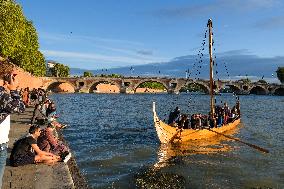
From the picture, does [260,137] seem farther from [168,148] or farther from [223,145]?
[168,148]

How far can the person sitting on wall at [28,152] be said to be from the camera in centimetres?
1281

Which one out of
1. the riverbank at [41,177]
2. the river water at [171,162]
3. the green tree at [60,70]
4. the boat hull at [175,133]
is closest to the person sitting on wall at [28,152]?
the riverbank at [41,177]

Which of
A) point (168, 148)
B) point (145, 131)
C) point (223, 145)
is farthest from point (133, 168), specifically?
point (145, 131)

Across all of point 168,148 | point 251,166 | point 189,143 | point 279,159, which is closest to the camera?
point 251,166

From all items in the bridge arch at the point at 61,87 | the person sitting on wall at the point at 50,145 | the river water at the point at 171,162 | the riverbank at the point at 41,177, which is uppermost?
the bridge arch at the point at 61,87

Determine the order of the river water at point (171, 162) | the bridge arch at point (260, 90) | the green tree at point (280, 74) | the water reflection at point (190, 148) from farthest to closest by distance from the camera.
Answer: the green tree at point (280, 74) < the bridge arch at point (260, 90) < the water reflection at point (190, 148) < the river water at point (171, 162)

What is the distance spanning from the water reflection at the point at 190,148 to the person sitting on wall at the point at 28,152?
31.4 feet

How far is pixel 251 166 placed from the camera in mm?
22281

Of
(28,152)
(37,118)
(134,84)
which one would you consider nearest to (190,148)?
(37,118)

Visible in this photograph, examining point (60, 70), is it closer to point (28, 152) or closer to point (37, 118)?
point (37, 118)

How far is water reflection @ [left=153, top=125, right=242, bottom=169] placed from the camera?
24.1 metres

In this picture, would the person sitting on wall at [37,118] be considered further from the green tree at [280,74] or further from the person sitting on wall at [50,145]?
the green tree at [280,74]

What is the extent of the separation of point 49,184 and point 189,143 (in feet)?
58.4

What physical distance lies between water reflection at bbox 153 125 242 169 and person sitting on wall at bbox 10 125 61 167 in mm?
9560
